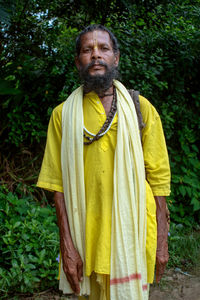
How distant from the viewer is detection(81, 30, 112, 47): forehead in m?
1.88

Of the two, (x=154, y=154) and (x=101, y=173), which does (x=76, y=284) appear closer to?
(x=101, y=173)

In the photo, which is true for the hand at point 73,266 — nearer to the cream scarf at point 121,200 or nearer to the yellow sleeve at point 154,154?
the cream scarf at point 121,200

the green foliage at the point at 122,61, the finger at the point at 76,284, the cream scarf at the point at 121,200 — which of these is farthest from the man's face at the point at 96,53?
the green foliage at the point at 122,61

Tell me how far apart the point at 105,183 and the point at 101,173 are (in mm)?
61

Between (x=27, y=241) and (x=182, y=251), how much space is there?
74.0 inches

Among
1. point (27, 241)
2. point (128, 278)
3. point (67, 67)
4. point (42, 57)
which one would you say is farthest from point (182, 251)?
point (42, 57)

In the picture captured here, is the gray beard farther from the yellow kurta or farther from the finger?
the finger

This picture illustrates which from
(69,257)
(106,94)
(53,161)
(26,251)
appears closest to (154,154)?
(106,94)

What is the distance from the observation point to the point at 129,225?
172cm

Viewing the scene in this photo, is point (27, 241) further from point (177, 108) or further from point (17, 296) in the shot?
point (177, 108)

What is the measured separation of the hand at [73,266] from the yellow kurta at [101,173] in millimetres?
59

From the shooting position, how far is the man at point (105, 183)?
5.58ft

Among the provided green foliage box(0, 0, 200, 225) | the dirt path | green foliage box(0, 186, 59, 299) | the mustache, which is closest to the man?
the mustache

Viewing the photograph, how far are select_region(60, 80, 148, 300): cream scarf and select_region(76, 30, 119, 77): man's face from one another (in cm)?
22
